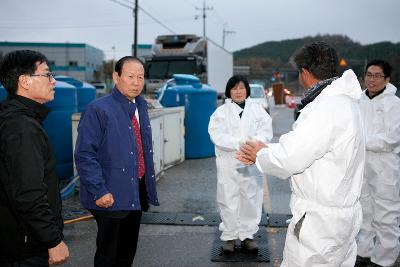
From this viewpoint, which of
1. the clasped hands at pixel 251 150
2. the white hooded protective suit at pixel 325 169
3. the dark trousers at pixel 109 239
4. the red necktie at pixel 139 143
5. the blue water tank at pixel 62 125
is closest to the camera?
the white hooded protective suit at pixel 325 169

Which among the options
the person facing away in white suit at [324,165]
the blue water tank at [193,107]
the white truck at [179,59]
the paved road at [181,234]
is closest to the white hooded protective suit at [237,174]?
the paved road at [181,234]

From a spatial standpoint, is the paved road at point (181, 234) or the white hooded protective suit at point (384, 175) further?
the paved road at point (181, 234)

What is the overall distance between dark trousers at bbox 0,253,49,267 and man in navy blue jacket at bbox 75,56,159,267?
720 millimetres

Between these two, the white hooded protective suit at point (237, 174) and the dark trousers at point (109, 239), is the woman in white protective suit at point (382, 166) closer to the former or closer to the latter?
the white hooded protective suit at point (237, 174)

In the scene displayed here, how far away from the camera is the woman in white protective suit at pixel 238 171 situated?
4.38 meters

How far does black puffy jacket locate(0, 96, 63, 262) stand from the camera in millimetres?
2002

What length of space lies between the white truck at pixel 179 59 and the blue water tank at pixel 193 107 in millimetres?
6792

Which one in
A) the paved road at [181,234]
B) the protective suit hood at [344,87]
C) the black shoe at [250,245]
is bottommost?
the paved road at [181,234]

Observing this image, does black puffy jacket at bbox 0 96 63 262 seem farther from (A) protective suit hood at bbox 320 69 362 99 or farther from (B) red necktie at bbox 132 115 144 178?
(A) protective suit hood at bbox 320 69 362 99

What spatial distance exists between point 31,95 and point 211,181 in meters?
5.74

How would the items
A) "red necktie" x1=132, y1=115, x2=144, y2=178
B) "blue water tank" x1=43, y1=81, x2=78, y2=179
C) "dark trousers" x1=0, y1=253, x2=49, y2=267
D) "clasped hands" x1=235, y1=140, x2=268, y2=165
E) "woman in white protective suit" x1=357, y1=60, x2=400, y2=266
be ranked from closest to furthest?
1. "dark trousers" x1=0, y1=253, x2=49, y2=267
2. "clasped hands" x1=235, y1=140, x2=268, y2=165
3. "red necktie" x1=132, y1=115, x2=144, y2=178
4. "woman in white protective suit" x1=357, y1=60, x2=400, y2=266
5. "blue water tank" x1=43, y1=81, x2=78, y2=179

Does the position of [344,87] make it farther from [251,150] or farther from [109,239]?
[109,239]

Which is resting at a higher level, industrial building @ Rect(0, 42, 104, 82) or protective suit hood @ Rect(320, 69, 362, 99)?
industrial building @ Rect(0, 42, 104, 82)

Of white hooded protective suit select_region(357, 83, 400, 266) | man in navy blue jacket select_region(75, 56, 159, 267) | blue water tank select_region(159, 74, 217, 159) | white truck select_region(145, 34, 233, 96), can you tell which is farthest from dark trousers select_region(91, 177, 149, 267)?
white truck select_region(145, 34, 233, 96)
